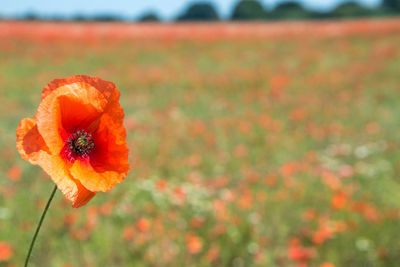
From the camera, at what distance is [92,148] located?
0.84m

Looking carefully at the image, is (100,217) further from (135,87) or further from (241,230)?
(135,87)

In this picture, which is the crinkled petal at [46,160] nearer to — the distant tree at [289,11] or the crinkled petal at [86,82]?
the crinkled petal at [86,82]

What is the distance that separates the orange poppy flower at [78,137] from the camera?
727mm

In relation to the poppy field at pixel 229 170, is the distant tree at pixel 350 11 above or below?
above

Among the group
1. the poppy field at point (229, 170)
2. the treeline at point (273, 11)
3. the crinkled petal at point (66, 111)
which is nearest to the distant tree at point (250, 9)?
the treeline at point (273, 11)

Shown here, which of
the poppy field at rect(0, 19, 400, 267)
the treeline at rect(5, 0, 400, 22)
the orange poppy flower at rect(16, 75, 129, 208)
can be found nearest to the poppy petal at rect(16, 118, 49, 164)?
the orange poppy flower at rect(16, 75, 129, 208)

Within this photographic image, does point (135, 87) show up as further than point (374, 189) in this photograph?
Yes

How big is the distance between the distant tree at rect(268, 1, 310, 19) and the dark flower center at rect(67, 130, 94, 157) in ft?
126

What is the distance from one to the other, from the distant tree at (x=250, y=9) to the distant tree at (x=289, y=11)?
46.1 inches

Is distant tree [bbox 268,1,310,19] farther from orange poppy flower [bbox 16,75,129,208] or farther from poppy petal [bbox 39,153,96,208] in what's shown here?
poppy petal [bbox 39,153,96,208]

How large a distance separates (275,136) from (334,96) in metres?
3.84

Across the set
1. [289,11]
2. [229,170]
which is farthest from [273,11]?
[229,170]

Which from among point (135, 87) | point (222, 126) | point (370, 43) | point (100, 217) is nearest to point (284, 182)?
point (100, 217)

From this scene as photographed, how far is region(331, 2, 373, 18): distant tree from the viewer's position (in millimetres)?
36344
